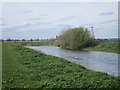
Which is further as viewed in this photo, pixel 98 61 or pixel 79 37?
pixel 79 37

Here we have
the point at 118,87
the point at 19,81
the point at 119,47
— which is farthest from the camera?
the point at 119,47

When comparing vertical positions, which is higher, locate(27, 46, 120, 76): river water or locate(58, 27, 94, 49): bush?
locate(58, 27, 94, 49): bush

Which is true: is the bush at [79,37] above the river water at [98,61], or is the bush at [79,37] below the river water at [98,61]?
above

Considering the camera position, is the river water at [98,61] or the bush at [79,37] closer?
the river water at [98,61]

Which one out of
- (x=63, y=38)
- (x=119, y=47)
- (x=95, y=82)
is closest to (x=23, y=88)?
(x=95, y=82)

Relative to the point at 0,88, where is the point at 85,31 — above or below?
above

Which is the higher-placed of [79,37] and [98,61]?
[79,37]

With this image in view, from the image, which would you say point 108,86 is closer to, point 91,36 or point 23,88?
point 23,88

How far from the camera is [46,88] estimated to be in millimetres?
8008

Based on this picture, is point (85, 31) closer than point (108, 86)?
No

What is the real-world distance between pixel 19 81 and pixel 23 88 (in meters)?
1.28

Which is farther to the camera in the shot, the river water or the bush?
the bush

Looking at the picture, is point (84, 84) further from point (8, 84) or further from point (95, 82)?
point (8, 84)

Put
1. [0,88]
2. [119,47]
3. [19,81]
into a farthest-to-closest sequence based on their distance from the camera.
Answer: [119,47] → [19,81] → [0,88]
